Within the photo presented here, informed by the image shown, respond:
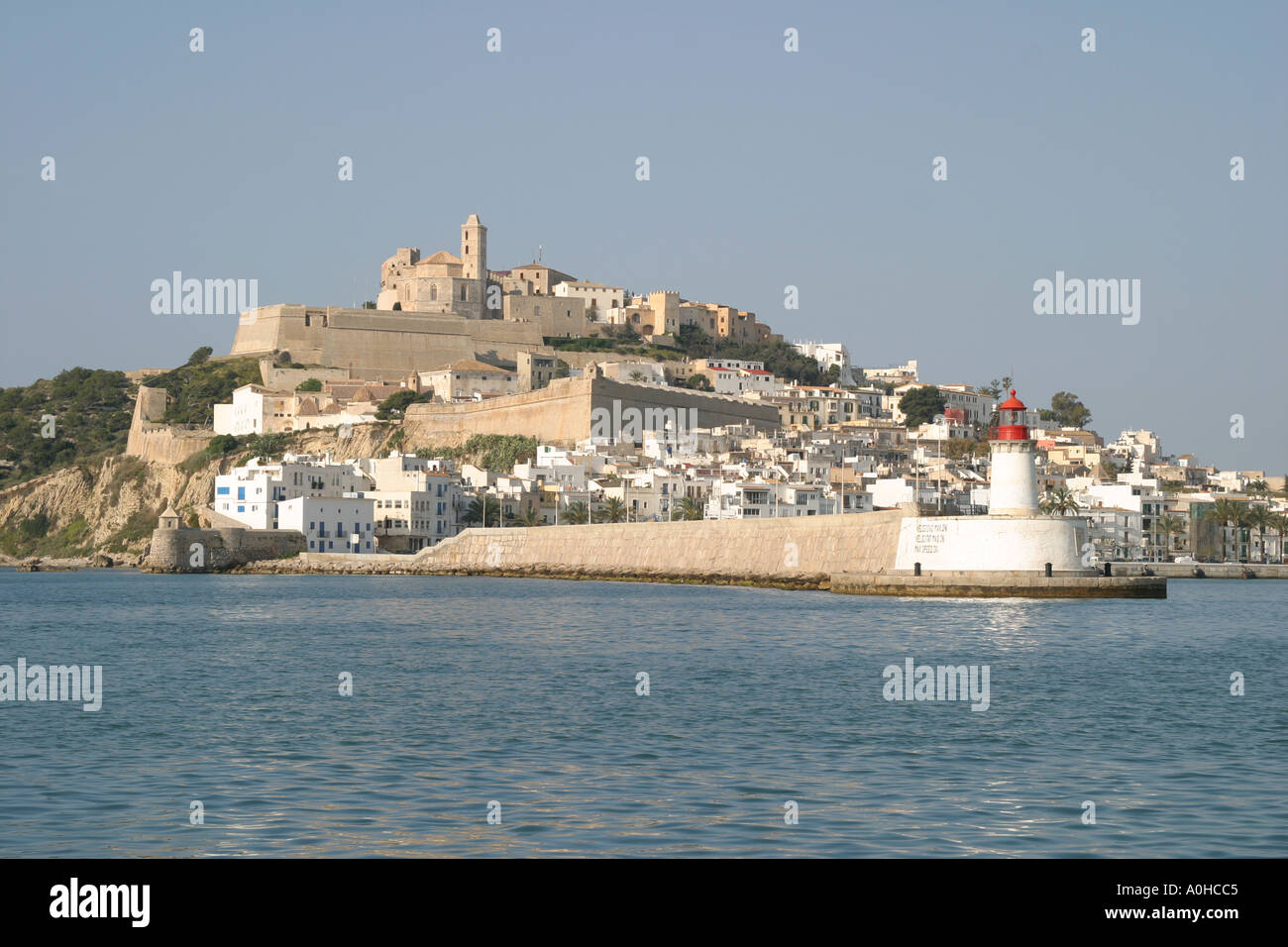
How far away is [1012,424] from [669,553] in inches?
618

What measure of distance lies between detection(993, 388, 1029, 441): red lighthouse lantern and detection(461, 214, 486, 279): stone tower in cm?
6559

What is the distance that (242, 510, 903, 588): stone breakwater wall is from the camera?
1560 inches

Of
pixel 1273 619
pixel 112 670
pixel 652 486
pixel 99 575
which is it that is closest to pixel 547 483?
pixel 652 486

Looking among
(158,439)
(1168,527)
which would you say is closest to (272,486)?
(158,439)

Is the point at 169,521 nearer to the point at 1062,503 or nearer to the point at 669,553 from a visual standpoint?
the point at 669,553

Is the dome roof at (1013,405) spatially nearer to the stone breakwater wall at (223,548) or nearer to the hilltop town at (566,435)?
the hilltop town at (566,435)

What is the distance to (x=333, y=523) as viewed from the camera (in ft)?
187

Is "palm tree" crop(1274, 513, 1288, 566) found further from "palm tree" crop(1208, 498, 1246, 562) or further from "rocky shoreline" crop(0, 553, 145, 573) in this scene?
"rocky shoreline" crop(0, 553, 145, 573)

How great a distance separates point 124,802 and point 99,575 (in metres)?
53.6

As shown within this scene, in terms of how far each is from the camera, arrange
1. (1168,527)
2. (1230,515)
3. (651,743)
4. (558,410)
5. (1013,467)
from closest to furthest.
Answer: (651,743), (1013,467), (1168,527), (1230,515), (558,410)

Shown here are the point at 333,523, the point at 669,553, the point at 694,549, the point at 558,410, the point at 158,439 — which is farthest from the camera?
the point at 158,439

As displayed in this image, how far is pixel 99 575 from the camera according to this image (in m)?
60.2

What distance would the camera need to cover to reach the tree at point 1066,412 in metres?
103

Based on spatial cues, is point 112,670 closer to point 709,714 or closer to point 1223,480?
point 709,714
